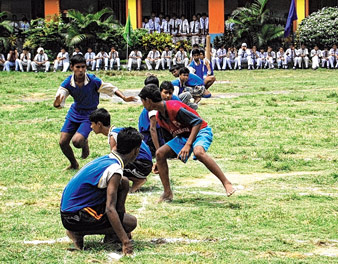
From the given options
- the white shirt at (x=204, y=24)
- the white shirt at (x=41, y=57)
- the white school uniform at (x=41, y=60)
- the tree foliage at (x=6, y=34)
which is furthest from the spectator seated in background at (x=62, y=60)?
the white shirt at (x=204, y=24)

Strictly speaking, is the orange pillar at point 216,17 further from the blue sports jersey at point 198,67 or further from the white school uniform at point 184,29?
the blue sports jersey at point 198,67

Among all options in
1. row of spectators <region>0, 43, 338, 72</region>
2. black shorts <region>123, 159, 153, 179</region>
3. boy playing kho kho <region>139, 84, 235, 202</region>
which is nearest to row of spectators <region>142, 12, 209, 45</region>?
row of spectators <region>0, 43, 338, 72</region>

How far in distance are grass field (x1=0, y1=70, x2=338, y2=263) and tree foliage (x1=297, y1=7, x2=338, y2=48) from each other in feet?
42.0

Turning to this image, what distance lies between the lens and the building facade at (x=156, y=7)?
31516mm

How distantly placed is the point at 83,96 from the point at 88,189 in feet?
13.1

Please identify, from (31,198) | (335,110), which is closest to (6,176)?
(31,198)

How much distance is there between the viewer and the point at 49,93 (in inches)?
755

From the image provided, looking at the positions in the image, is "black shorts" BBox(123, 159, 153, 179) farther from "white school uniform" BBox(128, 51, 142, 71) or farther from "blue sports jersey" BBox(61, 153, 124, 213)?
"white school uniform" BBox(128, 51, 142, 71)

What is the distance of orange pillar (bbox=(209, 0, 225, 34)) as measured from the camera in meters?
31.4

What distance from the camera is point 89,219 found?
5598 millimetres

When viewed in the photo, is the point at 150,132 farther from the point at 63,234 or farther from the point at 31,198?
the point at 63,234

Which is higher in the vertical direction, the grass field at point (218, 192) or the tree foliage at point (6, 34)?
the tree foliage at point (6, 34)

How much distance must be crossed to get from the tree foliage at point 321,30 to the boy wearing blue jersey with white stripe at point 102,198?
2436cm

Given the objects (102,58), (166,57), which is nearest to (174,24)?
(166,57)
